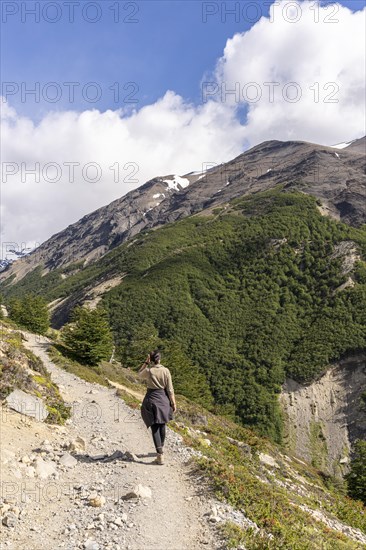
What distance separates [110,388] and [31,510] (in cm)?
1694

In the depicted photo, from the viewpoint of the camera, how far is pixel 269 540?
705 centimetres

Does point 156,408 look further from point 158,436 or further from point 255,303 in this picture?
point 255,303

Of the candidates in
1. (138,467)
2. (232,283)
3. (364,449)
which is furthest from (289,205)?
(138,467)

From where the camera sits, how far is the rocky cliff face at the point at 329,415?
84.0 metres

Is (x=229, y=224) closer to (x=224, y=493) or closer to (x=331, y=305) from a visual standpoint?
(x=331, y=305)

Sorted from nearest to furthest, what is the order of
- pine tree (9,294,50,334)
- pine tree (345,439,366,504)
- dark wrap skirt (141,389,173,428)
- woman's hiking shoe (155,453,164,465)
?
dark wrap skirt (141,389,173,428), woman's hiking shoe (155,453,164,465), pine tree (345,439,366,504), pine tree (9,294,50,334)

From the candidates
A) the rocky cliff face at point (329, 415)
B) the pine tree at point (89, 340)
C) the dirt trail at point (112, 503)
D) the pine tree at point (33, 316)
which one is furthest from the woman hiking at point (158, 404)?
the rocky cliff face at point (329, 415)

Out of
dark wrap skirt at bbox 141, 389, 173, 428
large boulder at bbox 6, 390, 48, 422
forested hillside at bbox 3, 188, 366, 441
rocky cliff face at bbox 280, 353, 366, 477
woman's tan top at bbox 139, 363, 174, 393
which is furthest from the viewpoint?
forested hillside at bbox 3, 188, 366, 441

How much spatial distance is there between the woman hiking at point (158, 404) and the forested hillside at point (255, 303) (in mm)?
64475

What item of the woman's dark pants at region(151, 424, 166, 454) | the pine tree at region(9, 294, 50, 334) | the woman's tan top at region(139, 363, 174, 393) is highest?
the pine tree at region(9, 294, 50, 334)

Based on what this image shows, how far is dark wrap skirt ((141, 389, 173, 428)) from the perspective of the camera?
1035cm

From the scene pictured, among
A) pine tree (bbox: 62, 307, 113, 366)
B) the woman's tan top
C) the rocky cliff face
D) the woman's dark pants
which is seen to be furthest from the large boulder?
the rocky cliff face

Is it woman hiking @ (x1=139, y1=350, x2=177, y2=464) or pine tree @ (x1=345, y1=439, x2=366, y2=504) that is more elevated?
woman hiking @ (x1=139, y1=350, x2=177, y2=464)

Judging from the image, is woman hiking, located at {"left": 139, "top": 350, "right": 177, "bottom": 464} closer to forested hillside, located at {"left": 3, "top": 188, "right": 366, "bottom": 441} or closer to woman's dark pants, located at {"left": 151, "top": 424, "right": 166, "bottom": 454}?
woman's dark pants, located at {"left": 151, "top": 424, "right": 166, "bottom": 454}
